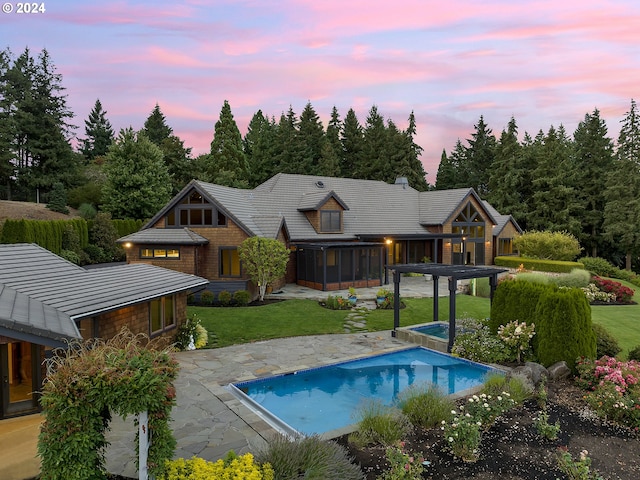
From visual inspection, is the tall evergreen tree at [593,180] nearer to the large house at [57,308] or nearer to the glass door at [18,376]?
the large house at [57,308]

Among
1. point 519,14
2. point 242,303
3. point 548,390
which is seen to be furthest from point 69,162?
point 548,390

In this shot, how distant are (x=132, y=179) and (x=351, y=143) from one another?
35332 millimetres

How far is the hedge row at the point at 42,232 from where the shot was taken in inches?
1070

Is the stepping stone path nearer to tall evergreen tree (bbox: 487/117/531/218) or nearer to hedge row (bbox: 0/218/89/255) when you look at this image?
hedge row (bbox: 0/218/89/255)

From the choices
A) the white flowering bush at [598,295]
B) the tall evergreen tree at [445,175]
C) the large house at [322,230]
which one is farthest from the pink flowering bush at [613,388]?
the tall evergreen tree at [445,175]

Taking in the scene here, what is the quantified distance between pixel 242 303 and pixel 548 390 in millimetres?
14666

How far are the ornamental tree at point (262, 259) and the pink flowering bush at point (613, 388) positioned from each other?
48.1ft

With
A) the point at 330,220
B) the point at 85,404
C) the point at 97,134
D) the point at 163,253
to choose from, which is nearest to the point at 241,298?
the point at 163,253

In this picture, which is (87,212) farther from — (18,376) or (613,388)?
(613,388)

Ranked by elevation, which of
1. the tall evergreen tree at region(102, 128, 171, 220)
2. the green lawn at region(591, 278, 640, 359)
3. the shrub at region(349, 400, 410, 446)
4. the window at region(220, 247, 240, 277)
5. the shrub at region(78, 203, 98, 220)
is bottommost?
the green lawn at region(591, 278, 640, 359)

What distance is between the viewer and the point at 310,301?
21312mm

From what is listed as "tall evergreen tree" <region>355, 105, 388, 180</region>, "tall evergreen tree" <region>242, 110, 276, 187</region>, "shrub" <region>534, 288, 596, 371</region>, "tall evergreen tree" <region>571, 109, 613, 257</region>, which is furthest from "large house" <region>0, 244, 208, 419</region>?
"tall evergreen tree" <region>571, 109, 613, 257</region>

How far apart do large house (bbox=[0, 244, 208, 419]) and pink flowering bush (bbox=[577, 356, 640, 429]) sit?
1025cm

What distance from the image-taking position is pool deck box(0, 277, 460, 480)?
266 inches
